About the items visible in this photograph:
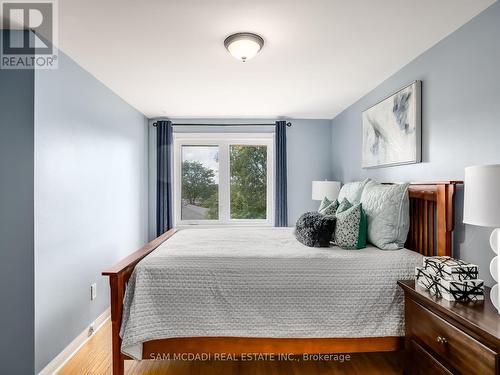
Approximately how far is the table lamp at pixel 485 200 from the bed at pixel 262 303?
52cm

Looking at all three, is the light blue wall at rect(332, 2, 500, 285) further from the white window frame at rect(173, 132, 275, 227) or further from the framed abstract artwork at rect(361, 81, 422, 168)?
the white window frame at rect(173, 132, 275, 227)

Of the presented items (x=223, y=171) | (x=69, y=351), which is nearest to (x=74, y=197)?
(x=69, y=351)

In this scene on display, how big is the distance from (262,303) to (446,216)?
1.36m

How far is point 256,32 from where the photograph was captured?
2.00 meters

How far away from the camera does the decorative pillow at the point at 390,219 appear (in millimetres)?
2182

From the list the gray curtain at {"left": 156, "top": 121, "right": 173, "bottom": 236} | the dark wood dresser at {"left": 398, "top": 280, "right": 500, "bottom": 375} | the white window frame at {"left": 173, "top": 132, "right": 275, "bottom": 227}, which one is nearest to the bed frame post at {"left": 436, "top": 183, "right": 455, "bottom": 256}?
the dark wood dresser at {"left": 398, "top": 280, "right": 500, "bottom": 375}

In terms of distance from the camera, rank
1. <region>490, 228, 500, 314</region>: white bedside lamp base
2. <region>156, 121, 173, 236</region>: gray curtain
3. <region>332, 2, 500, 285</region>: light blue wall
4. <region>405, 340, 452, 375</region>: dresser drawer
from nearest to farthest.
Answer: <region>490, 228, 500, 314</region>: white bedside lamp base → <region>405, 340, 452, 375</region>: dresser drawer → <region>332, 2, 500, 285</region>: light blue wall → <region>156, 121, 173, 236</region>: gray curtain

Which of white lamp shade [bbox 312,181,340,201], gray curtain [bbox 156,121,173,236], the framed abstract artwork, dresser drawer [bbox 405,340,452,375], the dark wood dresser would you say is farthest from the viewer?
gray curtain [bbox 156,121,173,236]

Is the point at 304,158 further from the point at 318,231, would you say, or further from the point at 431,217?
the point at 431,217

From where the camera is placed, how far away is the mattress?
183 centimetres

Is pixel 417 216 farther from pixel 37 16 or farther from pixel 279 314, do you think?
pixel 37 16

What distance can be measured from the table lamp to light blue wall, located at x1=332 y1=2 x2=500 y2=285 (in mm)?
394

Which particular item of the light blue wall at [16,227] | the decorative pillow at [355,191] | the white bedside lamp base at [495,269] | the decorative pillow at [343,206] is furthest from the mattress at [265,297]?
the decorative pillow at [355,191]

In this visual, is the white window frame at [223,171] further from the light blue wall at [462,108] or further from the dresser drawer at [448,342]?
the dresser drawer at [448,342]
